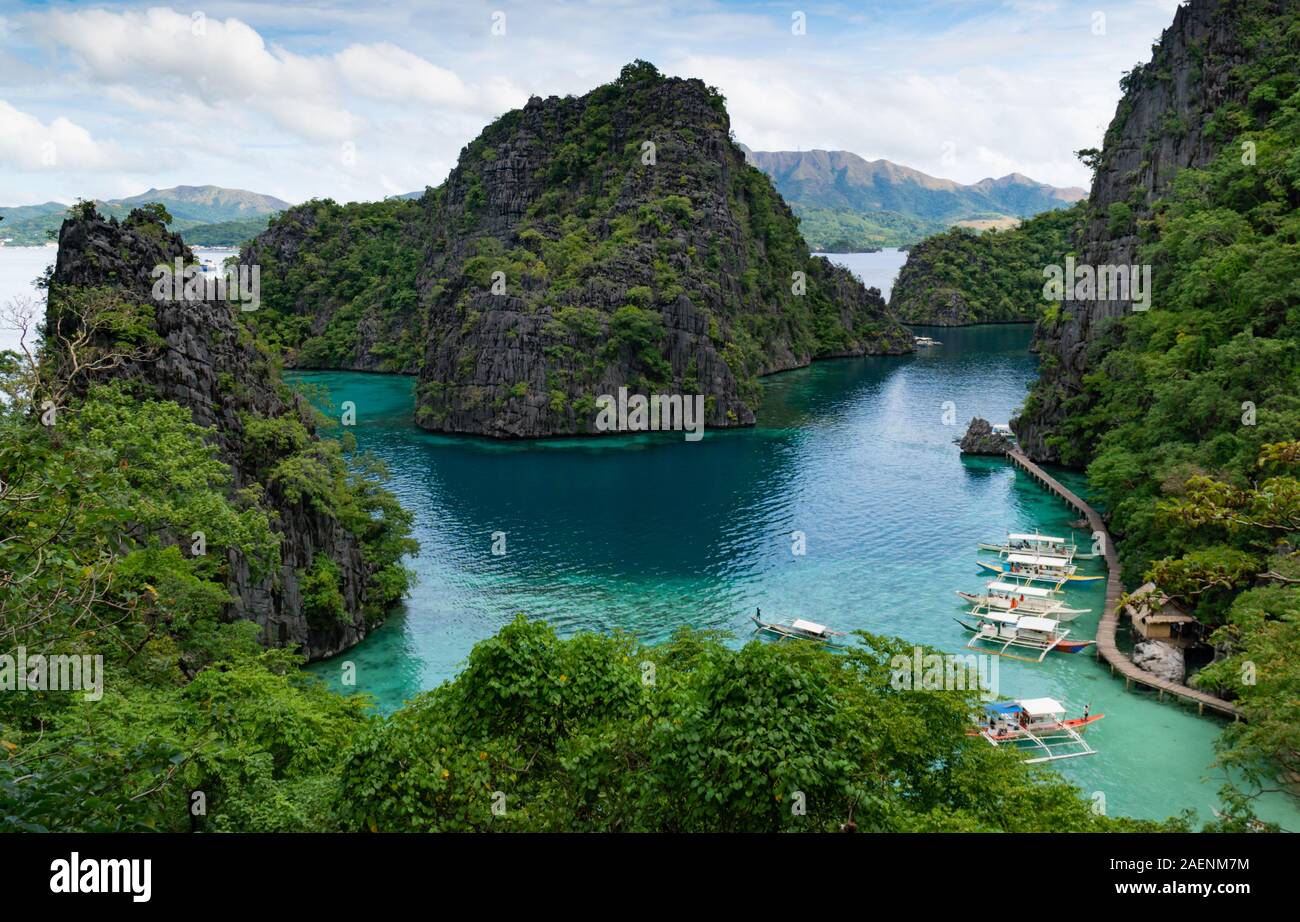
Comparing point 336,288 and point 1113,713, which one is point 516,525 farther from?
point 336,288

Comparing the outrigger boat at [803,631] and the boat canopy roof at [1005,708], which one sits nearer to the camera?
the boat canopy roof at [1005,708]

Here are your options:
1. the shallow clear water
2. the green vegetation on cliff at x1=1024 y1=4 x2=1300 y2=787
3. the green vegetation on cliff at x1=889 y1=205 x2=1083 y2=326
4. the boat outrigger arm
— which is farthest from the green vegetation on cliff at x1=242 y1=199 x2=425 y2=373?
the boat outrigger arm

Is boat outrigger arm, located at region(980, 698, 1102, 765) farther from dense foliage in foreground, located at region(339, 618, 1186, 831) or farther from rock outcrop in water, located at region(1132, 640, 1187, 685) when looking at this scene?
dense foliage in foreground, located at region(339, 618, 1186, 831)

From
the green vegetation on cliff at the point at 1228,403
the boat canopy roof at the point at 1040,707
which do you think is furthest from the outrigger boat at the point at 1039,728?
the green vegetation on cliff at the point at 1228,403

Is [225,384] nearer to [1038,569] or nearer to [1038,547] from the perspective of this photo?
[1038,569]

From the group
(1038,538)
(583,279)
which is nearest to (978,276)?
(583,279)

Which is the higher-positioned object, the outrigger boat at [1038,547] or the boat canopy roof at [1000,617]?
the outrigger boat at [1038,547]

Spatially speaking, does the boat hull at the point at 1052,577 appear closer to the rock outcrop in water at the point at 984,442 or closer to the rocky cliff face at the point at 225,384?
the rock outcrop in water at the point at 984,442

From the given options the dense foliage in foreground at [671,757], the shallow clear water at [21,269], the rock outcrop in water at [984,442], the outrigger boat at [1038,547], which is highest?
the shallow clear water at [21,269]
